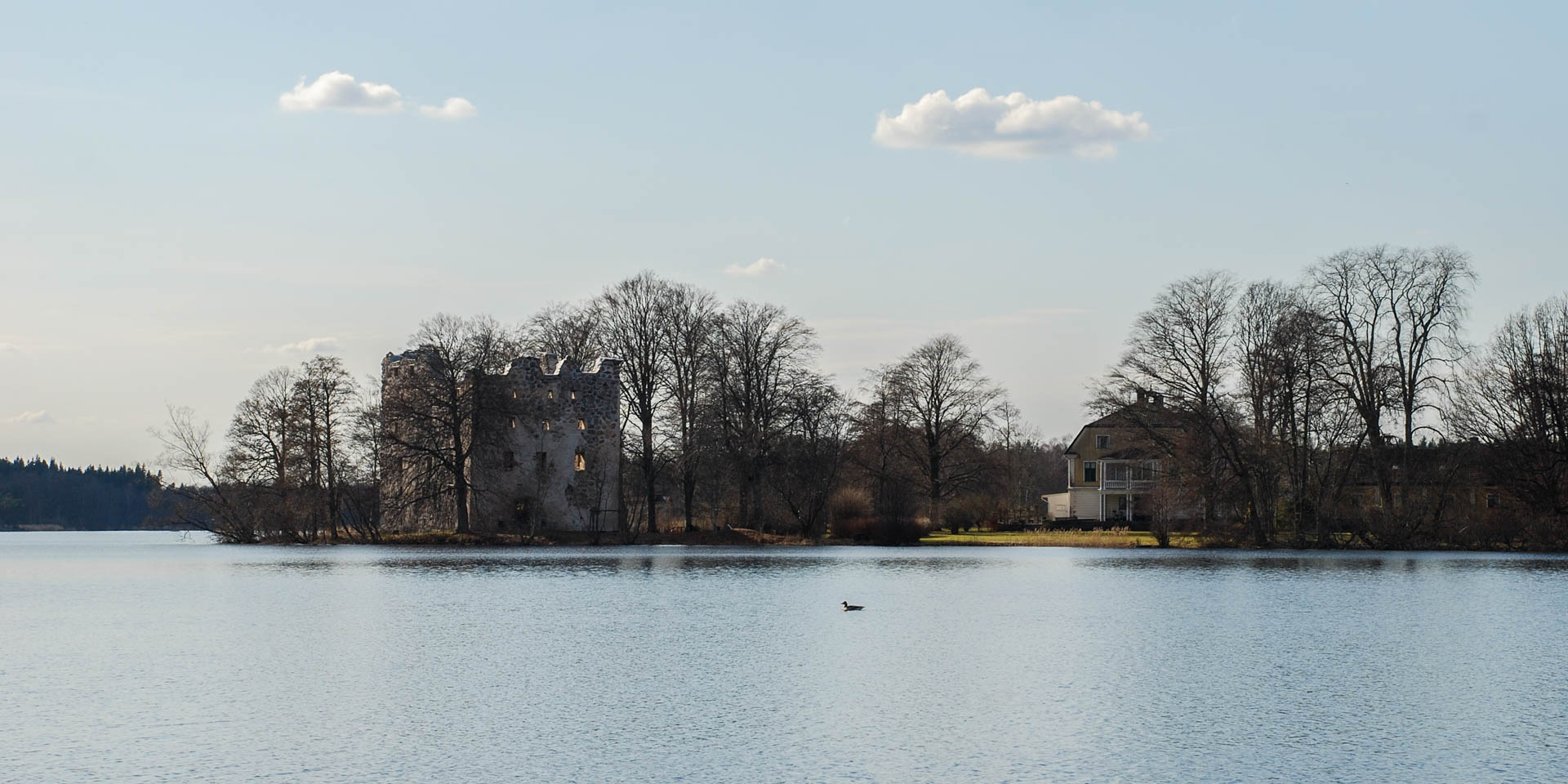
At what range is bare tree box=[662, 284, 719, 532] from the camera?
60.1 m

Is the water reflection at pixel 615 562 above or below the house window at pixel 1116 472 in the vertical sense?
below

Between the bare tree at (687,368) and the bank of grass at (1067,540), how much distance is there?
10105 millimetres

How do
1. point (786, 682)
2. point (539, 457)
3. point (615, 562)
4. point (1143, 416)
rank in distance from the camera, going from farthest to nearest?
point (539, 457), point (1143, 416), point (615, 562), point (786, 682)

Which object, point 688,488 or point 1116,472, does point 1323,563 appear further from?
point 1116,472

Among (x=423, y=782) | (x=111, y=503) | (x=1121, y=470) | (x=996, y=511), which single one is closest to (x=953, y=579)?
(x=423, y=782)

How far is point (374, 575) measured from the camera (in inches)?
1460

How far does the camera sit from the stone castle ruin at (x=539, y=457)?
59562mm

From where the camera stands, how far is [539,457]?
6203 cm

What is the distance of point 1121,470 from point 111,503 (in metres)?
119

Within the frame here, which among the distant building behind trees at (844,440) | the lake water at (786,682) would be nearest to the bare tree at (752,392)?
the distant building behind trees at (844,440)

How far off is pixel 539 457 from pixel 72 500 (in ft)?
366

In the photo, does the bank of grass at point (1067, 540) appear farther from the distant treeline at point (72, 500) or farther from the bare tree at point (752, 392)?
the distant treeline at point (72, 500)

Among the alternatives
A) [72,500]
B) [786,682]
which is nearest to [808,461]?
[786,682]

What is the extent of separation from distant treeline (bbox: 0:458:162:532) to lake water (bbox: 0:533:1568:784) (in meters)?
129
